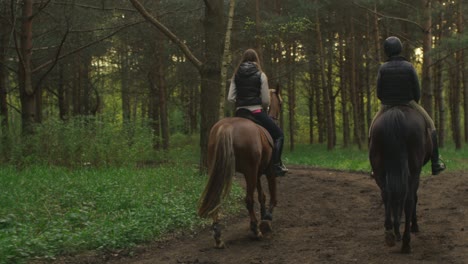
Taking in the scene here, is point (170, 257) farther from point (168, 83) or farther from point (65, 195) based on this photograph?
point (168, 83)

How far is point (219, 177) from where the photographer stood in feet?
23.7

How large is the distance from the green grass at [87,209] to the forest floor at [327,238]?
330mm

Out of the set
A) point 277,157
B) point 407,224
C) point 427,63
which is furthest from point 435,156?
point 427,63

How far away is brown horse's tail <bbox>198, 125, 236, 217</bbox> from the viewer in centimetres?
→ 716

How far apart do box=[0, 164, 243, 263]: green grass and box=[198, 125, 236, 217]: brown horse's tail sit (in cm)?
116

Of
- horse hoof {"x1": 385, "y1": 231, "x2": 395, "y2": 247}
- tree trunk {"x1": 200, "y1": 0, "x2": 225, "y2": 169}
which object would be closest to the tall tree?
tree trunk {"x1": 200, "y1": 0, "x2": 225, "y2": 169}

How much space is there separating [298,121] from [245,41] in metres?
27.5

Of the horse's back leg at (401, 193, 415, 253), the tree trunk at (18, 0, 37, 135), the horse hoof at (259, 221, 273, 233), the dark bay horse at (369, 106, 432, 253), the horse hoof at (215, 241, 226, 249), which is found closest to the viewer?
the horse's back leg at (401, 193, 415, 253)

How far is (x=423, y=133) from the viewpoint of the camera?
6699mm

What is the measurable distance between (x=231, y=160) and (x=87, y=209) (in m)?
3.31

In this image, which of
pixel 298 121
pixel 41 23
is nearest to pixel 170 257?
pixel 41 23

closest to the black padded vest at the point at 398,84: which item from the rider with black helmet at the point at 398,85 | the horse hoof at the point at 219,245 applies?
the rider with black helmet at the point at 398,85

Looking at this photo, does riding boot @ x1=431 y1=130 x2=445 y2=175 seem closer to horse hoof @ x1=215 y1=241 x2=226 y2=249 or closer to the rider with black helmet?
the rider with black helmet

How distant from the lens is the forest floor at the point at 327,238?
6270 mm
